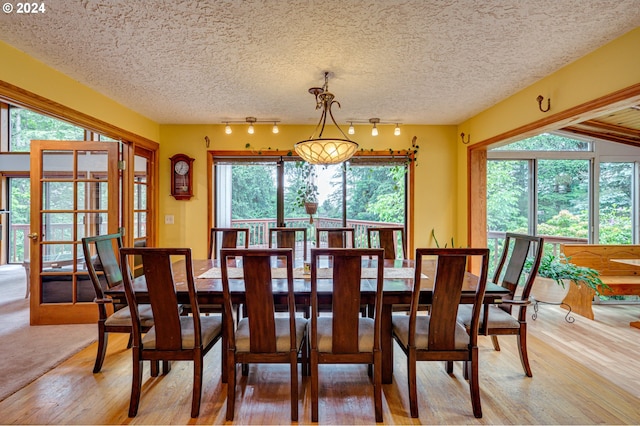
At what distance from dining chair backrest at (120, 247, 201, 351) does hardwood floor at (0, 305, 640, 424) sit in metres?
0.48

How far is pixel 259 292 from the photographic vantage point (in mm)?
1743

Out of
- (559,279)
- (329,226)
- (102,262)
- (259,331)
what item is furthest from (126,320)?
(559,279)

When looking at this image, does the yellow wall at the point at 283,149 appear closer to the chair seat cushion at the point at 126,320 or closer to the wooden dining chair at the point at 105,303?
the wooden dining chair at the point at 105,303

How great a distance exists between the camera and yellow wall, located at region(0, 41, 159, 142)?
2.20 metres

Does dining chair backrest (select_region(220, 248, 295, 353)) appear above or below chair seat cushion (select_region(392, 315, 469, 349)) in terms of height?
above

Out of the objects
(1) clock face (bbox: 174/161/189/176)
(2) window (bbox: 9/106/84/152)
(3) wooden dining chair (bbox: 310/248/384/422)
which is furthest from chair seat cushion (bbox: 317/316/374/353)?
(2) window (bbox: 9/106/84/152)

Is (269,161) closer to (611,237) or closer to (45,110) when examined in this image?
(45,110)

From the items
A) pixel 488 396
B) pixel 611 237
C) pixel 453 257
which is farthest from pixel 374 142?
pixel 611 237

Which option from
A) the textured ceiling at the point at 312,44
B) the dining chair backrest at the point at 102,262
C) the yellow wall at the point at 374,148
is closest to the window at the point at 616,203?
the yellow wall at the point at 374,148

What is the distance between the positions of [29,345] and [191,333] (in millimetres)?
2044

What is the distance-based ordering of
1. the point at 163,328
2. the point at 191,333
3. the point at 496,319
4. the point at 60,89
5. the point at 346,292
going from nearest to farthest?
1. the point at 346,292
2. the point at 163,328
3. the point at 191,333
4. the point at 496,319
5. the point at 60,89

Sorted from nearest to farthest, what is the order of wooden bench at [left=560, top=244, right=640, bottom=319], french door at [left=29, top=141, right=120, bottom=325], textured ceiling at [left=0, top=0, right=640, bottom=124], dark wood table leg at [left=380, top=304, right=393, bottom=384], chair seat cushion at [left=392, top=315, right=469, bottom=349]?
textured ceiling at [left=0, top=0, right=640, bottom=124] → chair seat cushion at [left=392, top=315, right=469, bottom=349] → dark wood table leg at [left=380, top=304, right=393, bottom=384] → french door at [left=29, top=141, right=120, bottom=325] → wooden bench at [left=560, top=244, right=640, bottom=319]

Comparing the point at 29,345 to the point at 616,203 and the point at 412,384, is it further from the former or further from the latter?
the point at 616,203

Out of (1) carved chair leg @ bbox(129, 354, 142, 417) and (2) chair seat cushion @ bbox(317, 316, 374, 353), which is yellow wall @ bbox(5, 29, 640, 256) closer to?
(1) carved chair leg @ bbox(129, 354, 142, 417)
